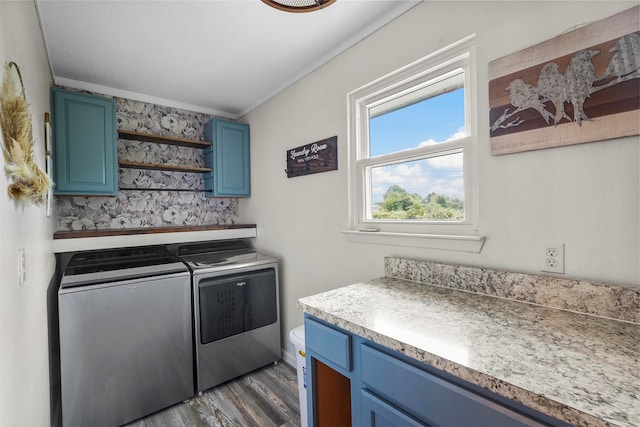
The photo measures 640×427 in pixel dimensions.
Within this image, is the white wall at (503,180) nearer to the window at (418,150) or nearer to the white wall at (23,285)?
the window at (418,150)

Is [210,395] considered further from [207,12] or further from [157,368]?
[207,12]

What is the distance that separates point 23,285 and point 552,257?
199 cm

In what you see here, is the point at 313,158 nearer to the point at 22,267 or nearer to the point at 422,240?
the point at 422,240

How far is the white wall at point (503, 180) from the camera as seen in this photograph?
1.00 meters

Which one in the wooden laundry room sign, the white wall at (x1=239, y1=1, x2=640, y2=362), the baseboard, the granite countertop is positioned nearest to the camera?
the granite countertop

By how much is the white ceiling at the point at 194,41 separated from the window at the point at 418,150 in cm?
40

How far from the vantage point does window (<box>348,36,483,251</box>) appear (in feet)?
4.65

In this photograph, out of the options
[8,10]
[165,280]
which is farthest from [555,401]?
[165,280]

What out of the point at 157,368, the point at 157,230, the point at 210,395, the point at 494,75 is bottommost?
the point at 210,395

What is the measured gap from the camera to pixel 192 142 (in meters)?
2.80

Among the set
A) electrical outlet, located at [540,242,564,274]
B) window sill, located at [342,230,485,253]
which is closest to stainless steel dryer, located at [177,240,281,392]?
window sill, located at [342,230,485,253]

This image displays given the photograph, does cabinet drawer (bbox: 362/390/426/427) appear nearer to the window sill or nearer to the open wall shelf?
the window sill

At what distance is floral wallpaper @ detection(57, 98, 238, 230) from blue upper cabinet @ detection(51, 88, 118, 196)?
0.32 m

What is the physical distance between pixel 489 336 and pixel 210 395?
6.84 feet
